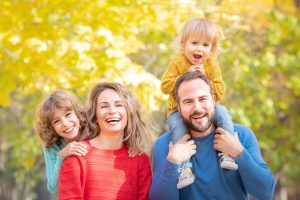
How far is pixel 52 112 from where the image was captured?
4.90 meters

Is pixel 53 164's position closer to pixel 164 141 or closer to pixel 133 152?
pixel 133 152

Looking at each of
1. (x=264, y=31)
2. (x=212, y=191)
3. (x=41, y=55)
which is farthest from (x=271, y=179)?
(x=264, y=31)

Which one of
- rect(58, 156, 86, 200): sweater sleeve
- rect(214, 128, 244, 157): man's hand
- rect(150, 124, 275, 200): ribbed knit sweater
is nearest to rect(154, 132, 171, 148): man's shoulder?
rect(150, 124, 275, 200): ribbed knit sweater

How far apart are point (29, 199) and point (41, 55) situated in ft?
42.9

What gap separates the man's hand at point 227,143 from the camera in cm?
419

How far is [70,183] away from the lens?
424 cm

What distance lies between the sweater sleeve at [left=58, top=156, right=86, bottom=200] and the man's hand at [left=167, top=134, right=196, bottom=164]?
2.07 feet

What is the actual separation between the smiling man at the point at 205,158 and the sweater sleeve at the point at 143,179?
70 mm

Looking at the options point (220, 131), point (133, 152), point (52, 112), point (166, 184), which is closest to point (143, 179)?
point (133, 152)

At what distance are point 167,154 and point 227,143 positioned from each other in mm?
474

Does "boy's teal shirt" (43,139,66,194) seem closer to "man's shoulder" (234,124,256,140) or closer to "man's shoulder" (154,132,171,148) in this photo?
"man's shoulder" (154,132,171,148)

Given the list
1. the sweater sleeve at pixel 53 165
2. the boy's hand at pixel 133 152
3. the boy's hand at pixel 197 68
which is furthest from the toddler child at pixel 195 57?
the sweater sleeve at pixel 53 165

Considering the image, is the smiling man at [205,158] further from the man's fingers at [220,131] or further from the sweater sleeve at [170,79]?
the sweater sleeve at [170,79]

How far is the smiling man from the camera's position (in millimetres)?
4180
